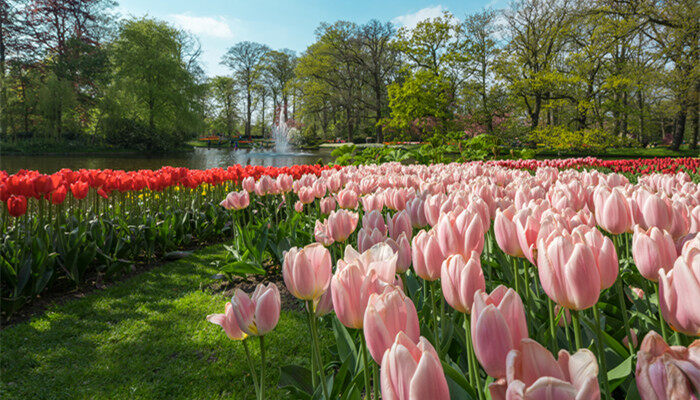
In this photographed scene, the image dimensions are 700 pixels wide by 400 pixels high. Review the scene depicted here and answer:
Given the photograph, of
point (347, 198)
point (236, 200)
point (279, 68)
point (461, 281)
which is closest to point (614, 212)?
point (461, 281)

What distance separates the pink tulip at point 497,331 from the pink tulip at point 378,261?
0.28 m

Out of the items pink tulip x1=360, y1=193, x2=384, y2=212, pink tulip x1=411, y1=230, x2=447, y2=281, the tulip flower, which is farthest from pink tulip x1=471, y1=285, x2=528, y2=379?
the tulip flower

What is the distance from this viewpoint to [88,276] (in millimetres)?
4156

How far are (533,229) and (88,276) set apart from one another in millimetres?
4647

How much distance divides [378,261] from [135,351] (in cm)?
260

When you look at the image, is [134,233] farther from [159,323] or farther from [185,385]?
[185,385]

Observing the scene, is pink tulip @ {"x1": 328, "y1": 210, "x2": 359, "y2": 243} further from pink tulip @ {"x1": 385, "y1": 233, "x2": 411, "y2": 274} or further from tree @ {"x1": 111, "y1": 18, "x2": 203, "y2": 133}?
tree @ {"x1": 111, "y1": 18, "x2": 203, "y2": 133}

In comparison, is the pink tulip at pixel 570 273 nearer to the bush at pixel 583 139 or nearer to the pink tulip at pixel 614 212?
the pink tulip at pixel 614 212

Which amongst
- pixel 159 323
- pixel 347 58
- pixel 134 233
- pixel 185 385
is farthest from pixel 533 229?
pixel 347 58

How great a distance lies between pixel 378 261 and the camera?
101cm

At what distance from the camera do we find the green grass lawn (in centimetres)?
234

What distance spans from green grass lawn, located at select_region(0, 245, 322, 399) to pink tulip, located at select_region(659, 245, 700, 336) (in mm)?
1837

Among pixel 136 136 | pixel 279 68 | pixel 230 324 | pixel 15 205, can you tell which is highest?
pixel 279 68

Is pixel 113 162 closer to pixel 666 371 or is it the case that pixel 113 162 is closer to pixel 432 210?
pixel 432 210
